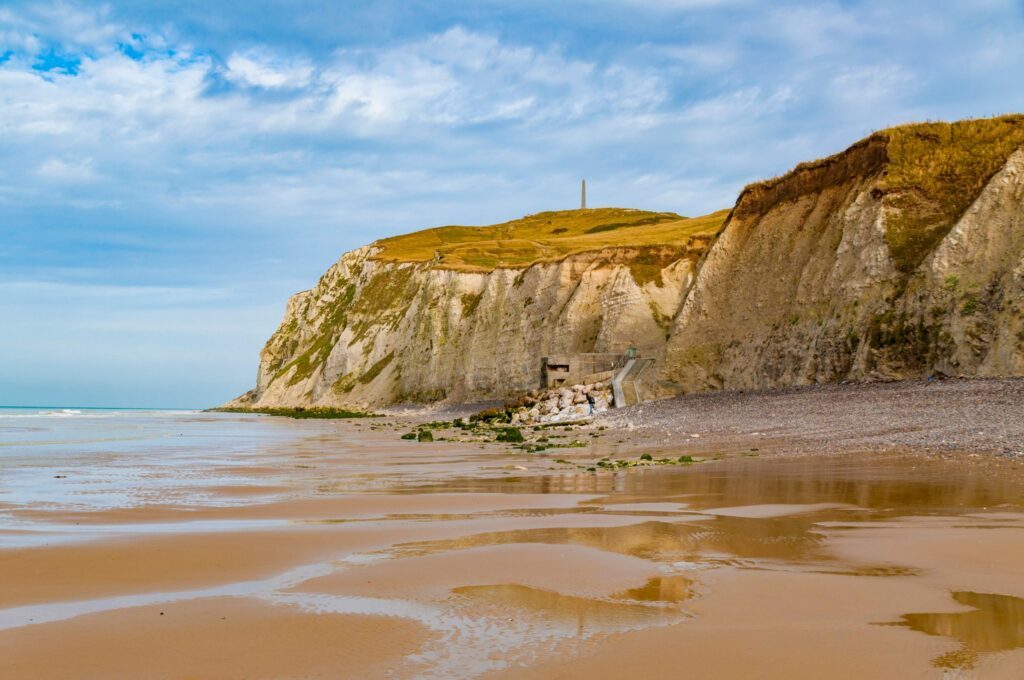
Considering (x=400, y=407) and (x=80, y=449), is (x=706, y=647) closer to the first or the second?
(x=80, y=449)

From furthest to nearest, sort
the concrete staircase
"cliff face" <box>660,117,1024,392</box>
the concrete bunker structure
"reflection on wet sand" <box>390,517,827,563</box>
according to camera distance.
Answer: the concrete bunker structure → the concrete staircase → "cliff face" <box>660,117,1024,392</box> → "reflection on wet sand" <box>390,517,827,563</box>

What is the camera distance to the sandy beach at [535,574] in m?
3.53

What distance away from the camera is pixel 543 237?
305 feet

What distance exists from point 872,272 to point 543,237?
223ft

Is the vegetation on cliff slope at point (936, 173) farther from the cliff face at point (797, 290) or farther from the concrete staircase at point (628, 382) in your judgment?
the concrete staircase at point (628, 382)

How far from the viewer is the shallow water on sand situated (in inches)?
139

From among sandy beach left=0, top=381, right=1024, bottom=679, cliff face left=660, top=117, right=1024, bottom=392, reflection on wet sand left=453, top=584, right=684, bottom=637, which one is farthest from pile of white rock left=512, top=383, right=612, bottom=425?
reflection on wet sand left=453, top=584, right=684, bottom=637

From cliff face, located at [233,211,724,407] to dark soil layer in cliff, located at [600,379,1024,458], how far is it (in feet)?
63.6

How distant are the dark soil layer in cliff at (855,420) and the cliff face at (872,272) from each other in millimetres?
1782

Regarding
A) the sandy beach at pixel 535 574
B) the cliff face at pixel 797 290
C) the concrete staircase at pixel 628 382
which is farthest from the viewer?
the concrete staircase at pixel 628 382

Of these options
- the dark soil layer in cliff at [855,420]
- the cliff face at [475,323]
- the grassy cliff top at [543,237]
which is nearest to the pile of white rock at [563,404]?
the dark soil layer in cliff at [855,420]

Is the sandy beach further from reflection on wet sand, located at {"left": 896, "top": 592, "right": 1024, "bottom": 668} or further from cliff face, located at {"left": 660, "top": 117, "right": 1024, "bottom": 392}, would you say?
cliff face, located at {"left": 660, "top": 117, "right": 1024, "bottom": 392}

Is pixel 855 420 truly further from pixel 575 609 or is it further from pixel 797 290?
pixel 575 609

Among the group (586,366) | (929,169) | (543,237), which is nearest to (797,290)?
(929,169)
